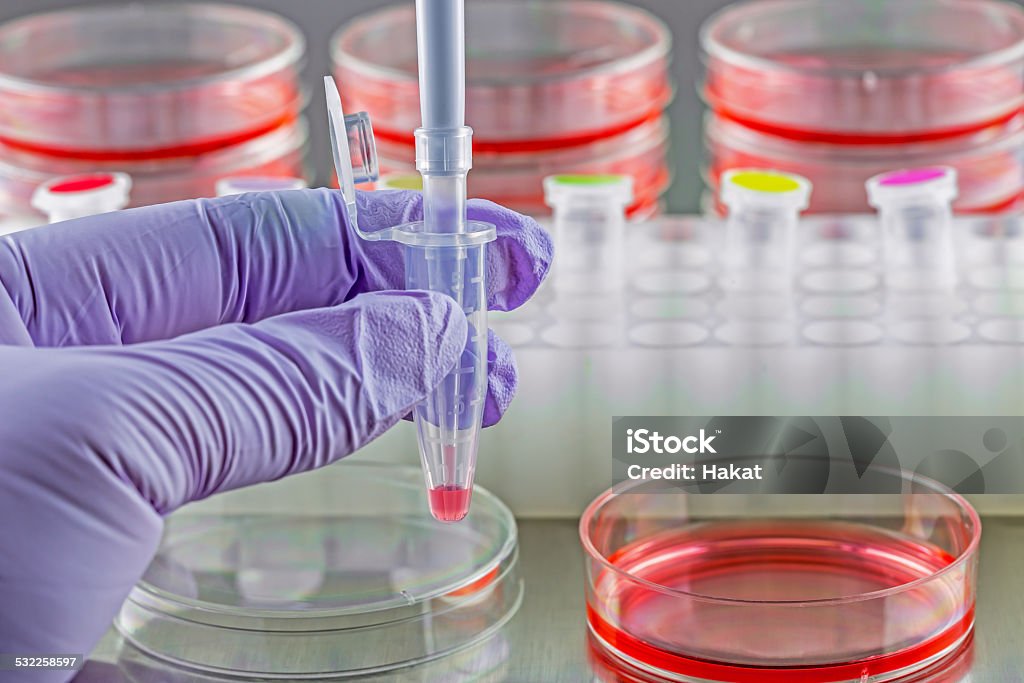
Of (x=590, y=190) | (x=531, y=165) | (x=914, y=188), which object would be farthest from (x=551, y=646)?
(x=531, y=165)

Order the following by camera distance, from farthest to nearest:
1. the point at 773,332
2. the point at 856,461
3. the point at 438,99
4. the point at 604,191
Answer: the point at 604,191
the point at 773,332
the point at 856,461
the point at 438,99

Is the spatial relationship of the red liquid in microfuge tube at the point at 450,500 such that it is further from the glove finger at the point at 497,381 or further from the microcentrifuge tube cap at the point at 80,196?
the microcentrifuge tube cap at the point at 80,196

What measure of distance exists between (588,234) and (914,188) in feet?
1.13

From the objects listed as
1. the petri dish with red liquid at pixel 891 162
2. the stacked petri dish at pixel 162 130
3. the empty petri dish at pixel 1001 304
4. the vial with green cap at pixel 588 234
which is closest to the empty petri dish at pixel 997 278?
the empty petri dish at pixel 1001 304

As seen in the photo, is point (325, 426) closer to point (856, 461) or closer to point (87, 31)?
point (856, 461)

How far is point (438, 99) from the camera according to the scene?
744 mm

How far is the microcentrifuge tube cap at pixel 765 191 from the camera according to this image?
4.31 ft

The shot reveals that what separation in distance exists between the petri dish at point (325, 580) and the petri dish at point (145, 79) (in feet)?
2.10

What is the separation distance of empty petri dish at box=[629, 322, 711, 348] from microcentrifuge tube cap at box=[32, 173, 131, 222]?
0.56m

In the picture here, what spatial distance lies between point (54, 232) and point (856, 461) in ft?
2.23

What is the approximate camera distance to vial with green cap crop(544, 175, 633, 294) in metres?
1.34

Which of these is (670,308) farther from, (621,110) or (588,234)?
(621,110)

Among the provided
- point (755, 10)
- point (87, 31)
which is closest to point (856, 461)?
point (755, 10)

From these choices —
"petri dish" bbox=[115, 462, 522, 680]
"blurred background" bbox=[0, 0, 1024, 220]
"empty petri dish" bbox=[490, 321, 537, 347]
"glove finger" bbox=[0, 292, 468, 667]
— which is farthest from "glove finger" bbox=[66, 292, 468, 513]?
"blurred background" bbox=[0, 0, 1024, 220]
